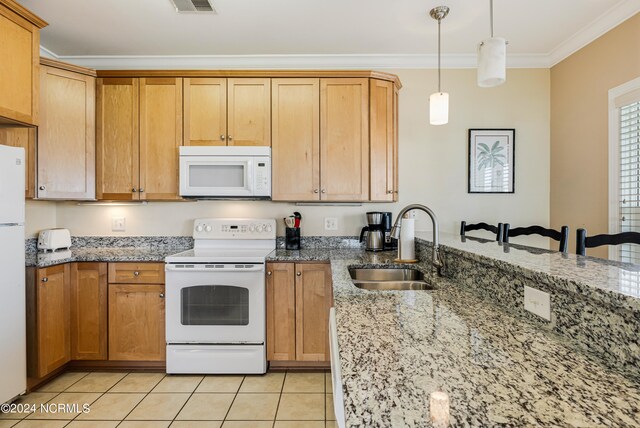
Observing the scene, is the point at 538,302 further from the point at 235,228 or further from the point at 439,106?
the point at 235,228

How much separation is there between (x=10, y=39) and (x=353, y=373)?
2.63 metres

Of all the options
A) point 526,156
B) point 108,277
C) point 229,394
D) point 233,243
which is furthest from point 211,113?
point 526,156

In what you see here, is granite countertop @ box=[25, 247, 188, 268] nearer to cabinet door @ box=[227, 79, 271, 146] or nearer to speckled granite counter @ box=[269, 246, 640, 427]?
cabinet door @ box=[227, 79, 271, 146]

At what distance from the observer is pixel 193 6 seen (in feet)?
7.03

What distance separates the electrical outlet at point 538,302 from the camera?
36.2 inches

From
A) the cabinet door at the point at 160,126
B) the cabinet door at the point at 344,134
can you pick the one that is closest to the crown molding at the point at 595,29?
the cabinet door at the point at 344,134

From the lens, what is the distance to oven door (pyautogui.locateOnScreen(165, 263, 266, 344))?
2.35 m

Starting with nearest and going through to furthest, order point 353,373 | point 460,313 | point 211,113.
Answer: point 353,373 → point 460,313 → point 211,113

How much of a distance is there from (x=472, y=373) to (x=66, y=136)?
3.01m

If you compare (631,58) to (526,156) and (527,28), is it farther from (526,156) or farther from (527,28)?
(526,156)

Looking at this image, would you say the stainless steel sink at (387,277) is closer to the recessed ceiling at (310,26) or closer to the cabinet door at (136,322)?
the cabinet door at (136,322)

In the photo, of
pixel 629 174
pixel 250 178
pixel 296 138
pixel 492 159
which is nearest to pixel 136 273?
pixel 250 178

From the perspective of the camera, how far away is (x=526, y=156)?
9.68ft

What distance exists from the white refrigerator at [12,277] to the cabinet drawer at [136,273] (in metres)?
0.51
